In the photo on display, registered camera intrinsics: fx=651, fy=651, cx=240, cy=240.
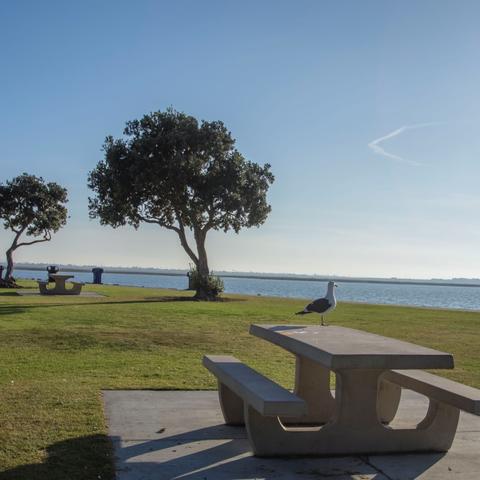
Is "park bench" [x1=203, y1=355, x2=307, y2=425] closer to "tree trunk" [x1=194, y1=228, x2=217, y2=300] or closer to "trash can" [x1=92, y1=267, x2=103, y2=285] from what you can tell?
"tree trunk" [x1=194, y1=228, x2=217, y2=300]

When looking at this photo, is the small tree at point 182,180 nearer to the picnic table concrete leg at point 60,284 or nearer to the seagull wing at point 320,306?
the picnic table concrete leg at point 60,284

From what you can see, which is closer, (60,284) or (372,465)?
(372,465)

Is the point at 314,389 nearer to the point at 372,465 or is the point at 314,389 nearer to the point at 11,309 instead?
the point at 372,465

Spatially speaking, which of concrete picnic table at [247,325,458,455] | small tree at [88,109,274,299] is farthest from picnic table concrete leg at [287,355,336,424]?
small tree at [88,109,274,299]

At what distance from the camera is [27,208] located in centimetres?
3606

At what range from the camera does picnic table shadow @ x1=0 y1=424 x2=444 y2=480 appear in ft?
15.8

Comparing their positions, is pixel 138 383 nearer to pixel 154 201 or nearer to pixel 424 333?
pixel 424 333

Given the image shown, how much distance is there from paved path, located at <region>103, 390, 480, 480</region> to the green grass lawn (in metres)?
0.24

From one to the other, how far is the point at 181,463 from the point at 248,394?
2.46 feet

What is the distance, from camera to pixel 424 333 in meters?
15.7

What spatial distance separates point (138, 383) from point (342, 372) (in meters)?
3.81

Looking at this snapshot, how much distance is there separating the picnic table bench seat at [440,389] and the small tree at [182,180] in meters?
21.3

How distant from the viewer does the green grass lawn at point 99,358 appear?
17.6 feet

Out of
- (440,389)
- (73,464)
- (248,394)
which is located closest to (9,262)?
(73,464)
